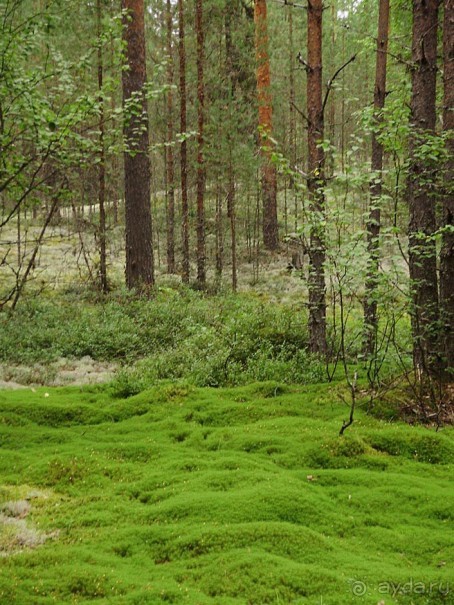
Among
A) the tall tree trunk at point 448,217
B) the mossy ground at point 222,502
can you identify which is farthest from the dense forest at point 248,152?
the mossy ground at point 222,502

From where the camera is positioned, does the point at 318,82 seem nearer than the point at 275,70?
Yes

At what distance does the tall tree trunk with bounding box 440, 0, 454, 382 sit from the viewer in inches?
284

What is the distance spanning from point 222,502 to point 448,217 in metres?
5.03

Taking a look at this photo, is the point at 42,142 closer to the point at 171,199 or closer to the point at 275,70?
the point at 171,199

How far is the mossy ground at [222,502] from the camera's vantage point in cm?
363

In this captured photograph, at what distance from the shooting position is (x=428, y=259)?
297 inches

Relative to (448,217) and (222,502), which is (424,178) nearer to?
(448,217)

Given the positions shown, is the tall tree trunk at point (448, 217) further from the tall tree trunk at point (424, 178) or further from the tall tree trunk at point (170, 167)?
the tall tree trunk at point (170, 167)

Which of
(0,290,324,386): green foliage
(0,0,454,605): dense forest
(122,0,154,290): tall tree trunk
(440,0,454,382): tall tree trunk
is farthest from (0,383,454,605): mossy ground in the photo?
(122,0,154,290): tall tree trunk

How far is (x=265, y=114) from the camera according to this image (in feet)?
74.5

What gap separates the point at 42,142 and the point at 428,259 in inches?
215

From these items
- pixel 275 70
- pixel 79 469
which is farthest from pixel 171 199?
pixel 79 469

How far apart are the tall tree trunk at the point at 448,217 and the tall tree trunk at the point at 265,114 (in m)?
10.7

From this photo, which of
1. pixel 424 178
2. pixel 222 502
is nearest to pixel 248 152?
pixel 424 178
